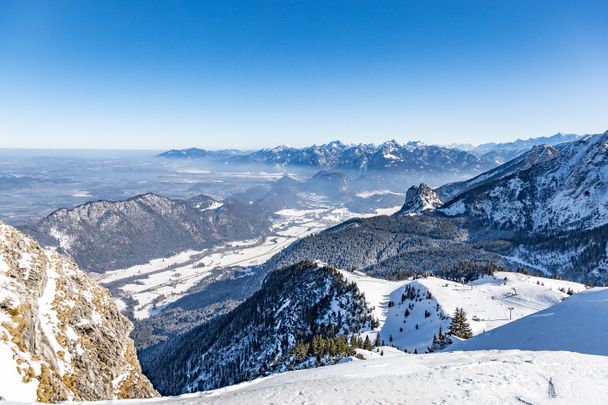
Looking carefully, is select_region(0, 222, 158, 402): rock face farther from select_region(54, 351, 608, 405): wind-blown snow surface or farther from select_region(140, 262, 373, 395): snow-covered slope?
select_region(140, 262, 373, 395): snow-covered slope

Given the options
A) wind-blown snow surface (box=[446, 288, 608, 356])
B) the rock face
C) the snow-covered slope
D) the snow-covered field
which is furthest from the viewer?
the snow-covered slope

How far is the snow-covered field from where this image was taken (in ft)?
347

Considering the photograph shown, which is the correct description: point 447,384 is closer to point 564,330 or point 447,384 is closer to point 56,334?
point 564,330

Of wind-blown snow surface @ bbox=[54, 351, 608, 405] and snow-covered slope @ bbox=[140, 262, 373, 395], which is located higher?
wind-blown snow surface @ bbox=[54, 351, 608, 405]

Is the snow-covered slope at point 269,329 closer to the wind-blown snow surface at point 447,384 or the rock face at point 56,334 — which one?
the rock face at point 56,334

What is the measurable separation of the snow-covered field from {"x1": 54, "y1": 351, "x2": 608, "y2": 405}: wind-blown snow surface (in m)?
67.4

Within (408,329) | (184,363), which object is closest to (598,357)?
(408,329)

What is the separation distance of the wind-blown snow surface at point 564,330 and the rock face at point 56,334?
4362 cm

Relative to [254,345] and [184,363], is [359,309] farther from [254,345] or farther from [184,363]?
[184,363]

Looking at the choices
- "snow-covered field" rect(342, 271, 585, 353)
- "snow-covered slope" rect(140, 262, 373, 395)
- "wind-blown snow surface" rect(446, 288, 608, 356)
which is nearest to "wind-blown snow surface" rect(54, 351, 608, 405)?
"wind-blown snow surface" rect(446, 288, 608, 356)

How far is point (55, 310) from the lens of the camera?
38250 millimetres

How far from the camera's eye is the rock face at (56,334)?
93.2 feet

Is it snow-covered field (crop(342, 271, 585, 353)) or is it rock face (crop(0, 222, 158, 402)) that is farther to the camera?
snow-covered field (crop(342, 271, 585, 353))

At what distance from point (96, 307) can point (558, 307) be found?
60.2 meters
